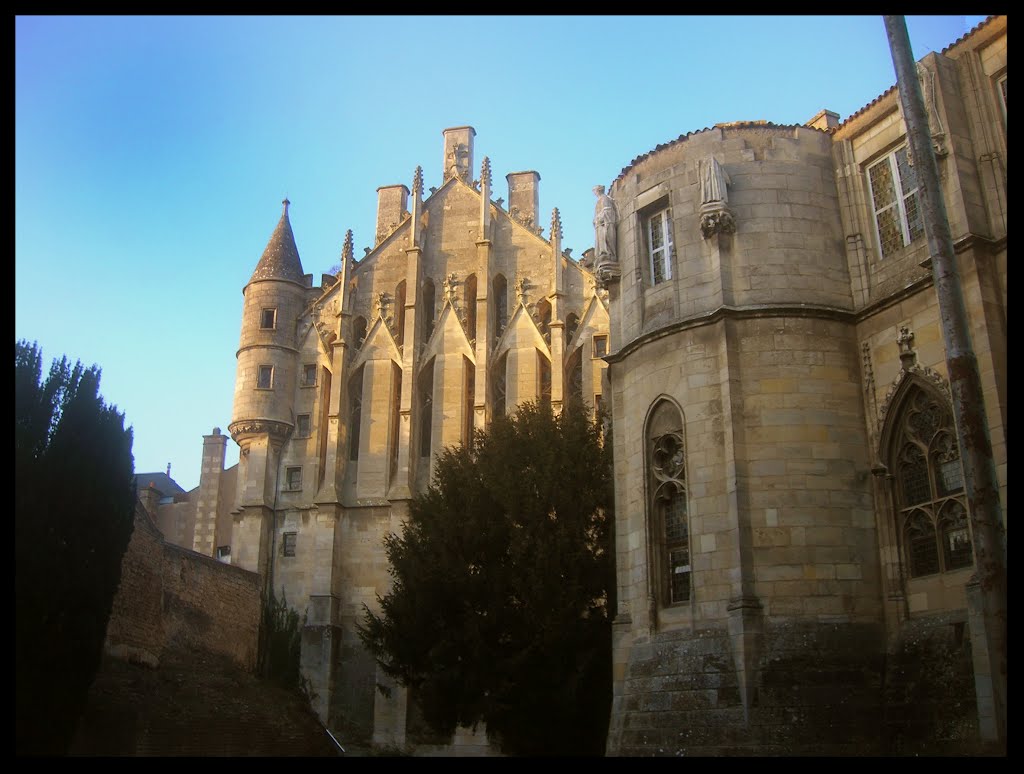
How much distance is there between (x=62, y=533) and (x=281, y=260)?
23.8 metres

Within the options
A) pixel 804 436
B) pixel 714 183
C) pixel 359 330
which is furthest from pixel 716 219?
pixel 359 330

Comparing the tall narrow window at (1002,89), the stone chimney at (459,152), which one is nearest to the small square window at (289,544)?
the stone chimney at (459,152)

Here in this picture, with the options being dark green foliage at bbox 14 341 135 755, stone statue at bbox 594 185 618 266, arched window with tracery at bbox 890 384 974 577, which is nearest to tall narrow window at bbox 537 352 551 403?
stone statue at bbox 594 185 618 266

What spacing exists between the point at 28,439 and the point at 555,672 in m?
10.3

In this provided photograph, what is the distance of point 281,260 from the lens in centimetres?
3953

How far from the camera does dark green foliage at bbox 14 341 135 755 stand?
52.1 feet

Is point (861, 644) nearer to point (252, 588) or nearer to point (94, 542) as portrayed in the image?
point (94, 542)

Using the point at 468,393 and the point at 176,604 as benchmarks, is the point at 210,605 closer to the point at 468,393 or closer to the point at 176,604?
the point at 176,604

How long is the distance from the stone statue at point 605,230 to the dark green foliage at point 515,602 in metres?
5.24

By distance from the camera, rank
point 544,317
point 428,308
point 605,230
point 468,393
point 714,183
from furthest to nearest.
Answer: point 428,308 → point 544,317 → point 468,393 → point 605,230 → point 714,183

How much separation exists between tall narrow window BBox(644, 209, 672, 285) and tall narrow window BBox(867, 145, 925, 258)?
344 centimetres

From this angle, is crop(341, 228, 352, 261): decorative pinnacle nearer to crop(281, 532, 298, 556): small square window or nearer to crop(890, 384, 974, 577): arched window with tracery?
crop(281, 532, 298, 556): small square window

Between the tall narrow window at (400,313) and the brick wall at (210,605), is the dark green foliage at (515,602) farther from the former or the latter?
the tall narrow window at (400,313)
